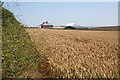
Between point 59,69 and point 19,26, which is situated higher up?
point 19,26

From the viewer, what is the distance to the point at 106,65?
443 inches

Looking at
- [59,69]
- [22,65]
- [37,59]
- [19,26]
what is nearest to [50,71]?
[59,69]

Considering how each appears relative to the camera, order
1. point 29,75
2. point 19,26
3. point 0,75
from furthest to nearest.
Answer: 1. point 19,26
2. point 29,75
3. point 0,75

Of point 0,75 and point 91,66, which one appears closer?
point 0,75

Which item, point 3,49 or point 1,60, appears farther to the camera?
point 3,49

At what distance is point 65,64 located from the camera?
423 inches

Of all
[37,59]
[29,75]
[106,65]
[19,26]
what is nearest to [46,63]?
[37,59]

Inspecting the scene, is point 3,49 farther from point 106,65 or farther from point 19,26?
point 19,26

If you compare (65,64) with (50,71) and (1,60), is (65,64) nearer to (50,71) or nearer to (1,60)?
(50,71)

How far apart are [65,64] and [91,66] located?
105cm

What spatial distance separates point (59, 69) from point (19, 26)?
8145mm

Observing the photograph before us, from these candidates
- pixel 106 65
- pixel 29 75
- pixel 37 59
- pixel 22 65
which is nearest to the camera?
pixel 29 75

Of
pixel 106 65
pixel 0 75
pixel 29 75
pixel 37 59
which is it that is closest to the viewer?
pixel 0 75

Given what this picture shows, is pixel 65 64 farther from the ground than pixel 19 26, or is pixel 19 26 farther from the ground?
pixel 19 26
